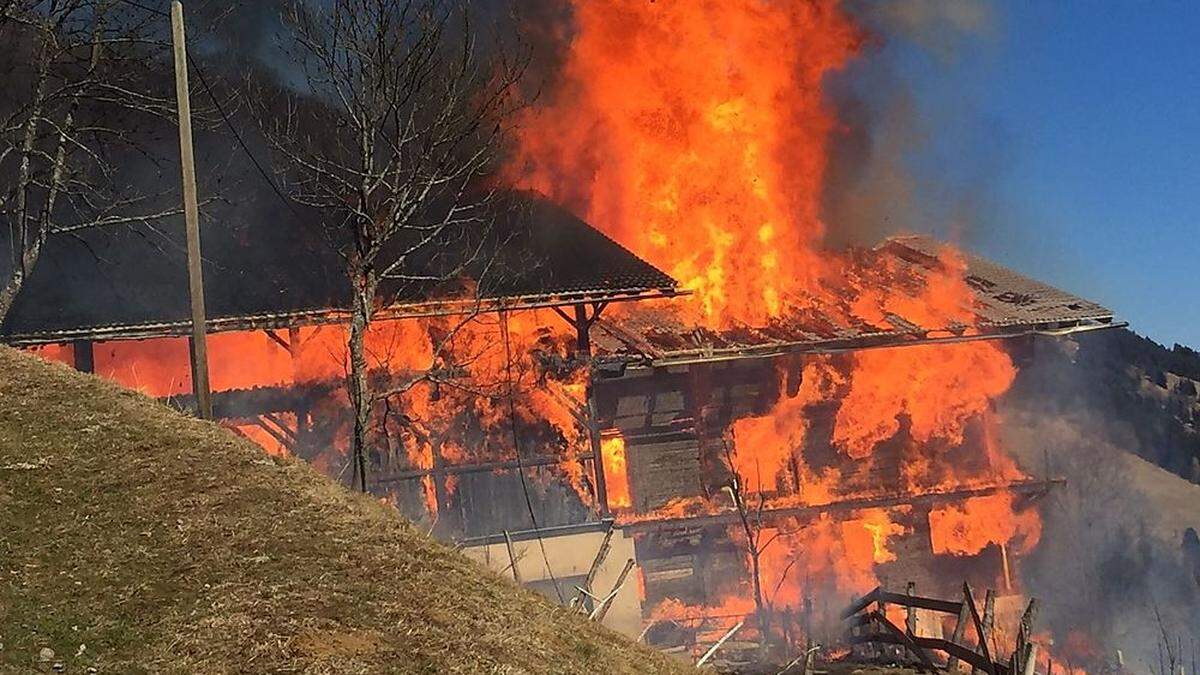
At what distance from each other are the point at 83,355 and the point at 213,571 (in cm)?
1277

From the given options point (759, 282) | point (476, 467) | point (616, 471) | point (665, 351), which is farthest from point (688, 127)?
point (476, 467)

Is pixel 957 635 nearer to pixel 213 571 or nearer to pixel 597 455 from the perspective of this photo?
pixel 597 455

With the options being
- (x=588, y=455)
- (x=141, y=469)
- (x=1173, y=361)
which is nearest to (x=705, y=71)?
(x=588, y=455)

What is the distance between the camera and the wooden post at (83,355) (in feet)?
58.4

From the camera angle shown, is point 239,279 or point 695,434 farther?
point 695,434

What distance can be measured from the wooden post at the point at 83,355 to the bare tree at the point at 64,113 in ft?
5.13

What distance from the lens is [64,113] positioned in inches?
731

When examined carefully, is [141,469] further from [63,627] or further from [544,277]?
[544,277]

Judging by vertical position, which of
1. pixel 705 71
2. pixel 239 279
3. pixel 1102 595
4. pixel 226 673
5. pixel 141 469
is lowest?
pixel 1102 595

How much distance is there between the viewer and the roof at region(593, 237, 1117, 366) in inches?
877

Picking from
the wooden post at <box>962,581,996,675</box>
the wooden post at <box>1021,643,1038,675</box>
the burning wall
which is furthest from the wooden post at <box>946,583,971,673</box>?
the burning wall

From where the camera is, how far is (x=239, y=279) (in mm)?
19516

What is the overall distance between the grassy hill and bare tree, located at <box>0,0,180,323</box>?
5177 mm

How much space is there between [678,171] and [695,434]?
7.31m
